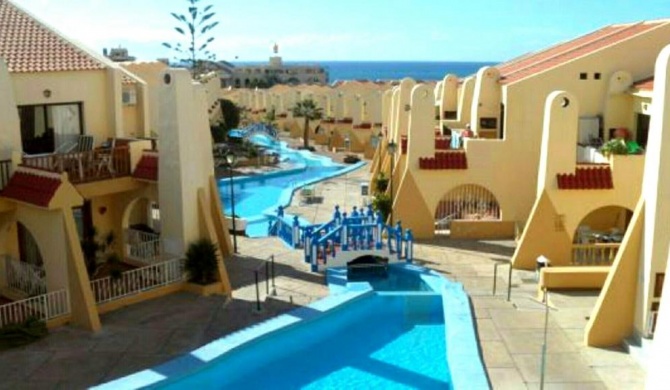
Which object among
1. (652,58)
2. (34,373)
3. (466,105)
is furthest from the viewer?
(466,105)

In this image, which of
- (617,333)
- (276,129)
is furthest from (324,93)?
(617,333)

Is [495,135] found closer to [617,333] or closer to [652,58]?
[652,58]

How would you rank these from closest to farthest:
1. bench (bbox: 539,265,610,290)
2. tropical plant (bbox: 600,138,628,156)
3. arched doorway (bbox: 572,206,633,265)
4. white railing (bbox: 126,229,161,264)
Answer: bench (bbox: 539,265,610,290) < white railing (bbox: 126,229,161,264) < arched doorway (bbox: 572,206,633,265) < tropical plant (bbox: 600,138,628,156)

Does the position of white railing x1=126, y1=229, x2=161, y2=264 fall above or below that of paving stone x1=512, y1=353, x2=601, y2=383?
above

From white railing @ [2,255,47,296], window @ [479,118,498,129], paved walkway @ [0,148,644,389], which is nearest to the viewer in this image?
paved walkway @ [0,148,644,389]

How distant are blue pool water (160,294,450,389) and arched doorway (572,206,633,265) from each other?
584cm

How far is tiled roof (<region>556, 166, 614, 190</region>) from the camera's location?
21703 millimetres

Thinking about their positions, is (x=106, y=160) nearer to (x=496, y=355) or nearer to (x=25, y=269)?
(x=25, y=269)

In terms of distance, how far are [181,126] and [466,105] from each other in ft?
60.2

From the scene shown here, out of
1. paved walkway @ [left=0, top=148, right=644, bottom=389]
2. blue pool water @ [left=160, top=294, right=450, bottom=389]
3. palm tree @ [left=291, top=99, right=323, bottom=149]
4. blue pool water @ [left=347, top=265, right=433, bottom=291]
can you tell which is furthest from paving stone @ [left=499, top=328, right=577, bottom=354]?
palm tree @ [left=291, top=99, right=323, bottom=149]

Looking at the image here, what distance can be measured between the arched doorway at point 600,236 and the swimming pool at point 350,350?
4957 mm

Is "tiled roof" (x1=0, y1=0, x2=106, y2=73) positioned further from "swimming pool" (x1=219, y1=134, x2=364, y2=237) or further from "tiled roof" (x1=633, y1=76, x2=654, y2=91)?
"tiled roof" (x1=633, y1=76, x2=654, y2=91)

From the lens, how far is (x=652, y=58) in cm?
2522

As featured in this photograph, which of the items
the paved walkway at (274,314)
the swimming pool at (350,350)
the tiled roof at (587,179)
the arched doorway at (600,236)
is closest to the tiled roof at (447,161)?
the paved walkway at (274,314)
